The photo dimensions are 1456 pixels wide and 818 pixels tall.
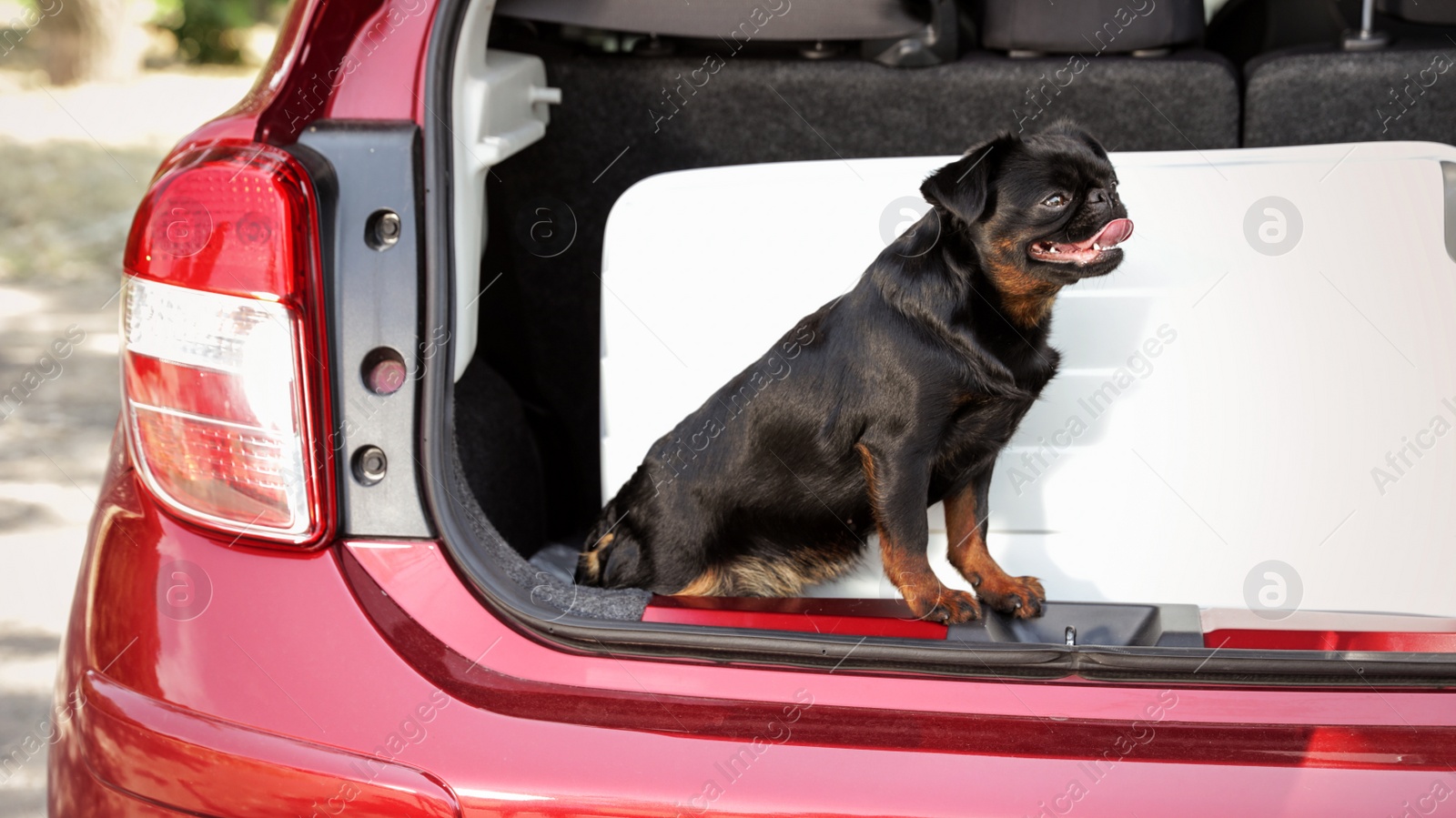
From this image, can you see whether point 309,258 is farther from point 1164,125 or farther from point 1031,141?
point 1164,125

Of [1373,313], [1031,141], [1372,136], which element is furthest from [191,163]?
[1372,136]

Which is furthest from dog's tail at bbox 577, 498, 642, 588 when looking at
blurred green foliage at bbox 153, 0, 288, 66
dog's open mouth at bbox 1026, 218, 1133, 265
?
blurred green foliage at bbox 153, 0, 288, 66

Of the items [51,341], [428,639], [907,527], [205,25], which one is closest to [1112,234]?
[907,527]

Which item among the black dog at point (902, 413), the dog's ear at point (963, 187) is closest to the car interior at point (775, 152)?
the black dog at point (902, 413)

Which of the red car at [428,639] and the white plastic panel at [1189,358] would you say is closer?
the red car at [428,639]

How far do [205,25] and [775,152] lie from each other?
14.4 m

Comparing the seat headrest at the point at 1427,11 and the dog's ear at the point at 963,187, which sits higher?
the seat headrest at the point at 1427,11

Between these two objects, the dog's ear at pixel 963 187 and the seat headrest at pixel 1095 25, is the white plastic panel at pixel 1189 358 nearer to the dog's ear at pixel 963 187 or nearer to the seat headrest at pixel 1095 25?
the dog's ear at pixel 963 187

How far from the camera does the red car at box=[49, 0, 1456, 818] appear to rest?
1.21 meters

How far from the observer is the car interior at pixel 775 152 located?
6.69ft

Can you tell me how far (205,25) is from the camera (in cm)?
1458

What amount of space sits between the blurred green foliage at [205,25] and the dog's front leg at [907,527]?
15.1 m

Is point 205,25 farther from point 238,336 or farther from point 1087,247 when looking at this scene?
point 1087,247

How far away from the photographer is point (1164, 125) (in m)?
2.60
